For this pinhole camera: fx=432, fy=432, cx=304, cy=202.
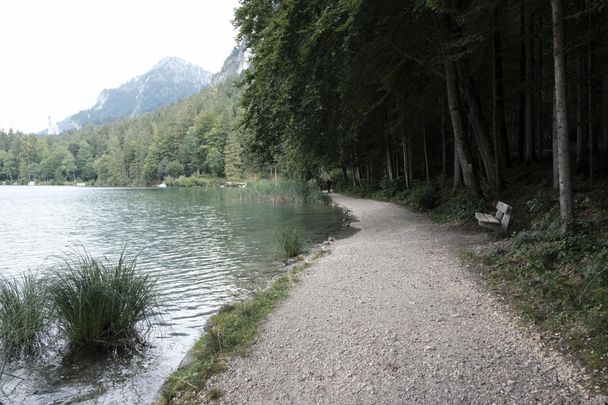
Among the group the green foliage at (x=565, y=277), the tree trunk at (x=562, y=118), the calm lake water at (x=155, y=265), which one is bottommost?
the calm lake water at (x=155, y=265)

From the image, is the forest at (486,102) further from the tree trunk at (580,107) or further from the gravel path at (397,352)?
the gravel path at (397,352)

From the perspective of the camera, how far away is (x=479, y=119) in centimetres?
1309

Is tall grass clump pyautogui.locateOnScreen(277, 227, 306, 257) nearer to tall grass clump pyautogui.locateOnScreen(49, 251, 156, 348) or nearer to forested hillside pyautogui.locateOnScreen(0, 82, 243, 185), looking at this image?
tall grass clump pyautogui.locateOnScreen(49, 251, 156, 348)

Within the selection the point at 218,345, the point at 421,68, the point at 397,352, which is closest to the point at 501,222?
the point at 397,352

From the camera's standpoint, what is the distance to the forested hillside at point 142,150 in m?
84.8

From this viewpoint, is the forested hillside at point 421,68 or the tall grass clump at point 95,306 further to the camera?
the forested hillside at point 421,68

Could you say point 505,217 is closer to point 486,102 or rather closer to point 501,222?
point 501,222

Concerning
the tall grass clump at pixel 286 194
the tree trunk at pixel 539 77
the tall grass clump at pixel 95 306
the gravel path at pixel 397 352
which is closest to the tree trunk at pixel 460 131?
the tree trunk at pixel 539 77

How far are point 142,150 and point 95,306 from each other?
105 m

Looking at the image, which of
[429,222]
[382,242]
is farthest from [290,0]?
[429,222]

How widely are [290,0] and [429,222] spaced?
25.4 ft

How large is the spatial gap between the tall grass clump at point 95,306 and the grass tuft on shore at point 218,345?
3.56 ft

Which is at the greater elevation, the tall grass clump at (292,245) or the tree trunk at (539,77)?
the tree trunk at (539,77)

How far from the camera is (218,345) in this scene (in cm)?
488
